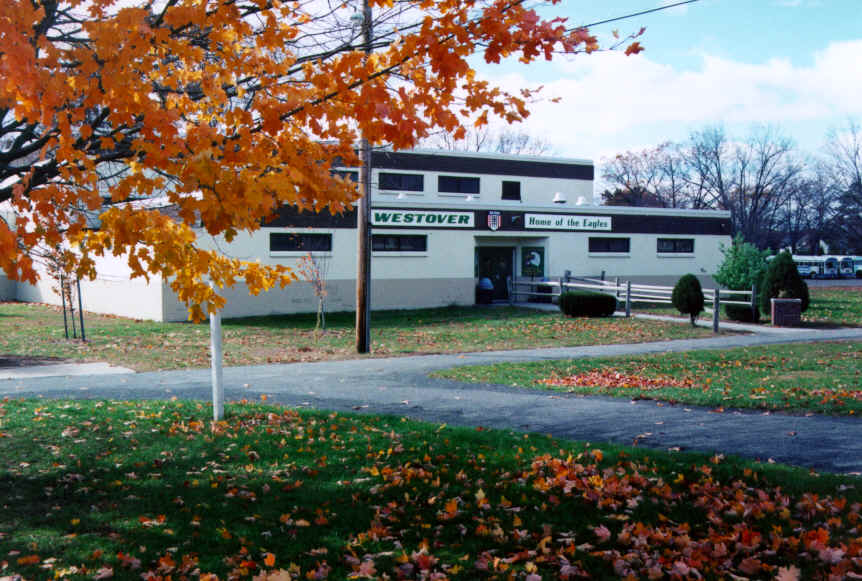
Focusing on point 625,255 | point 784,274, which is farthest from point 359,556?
point 625,255

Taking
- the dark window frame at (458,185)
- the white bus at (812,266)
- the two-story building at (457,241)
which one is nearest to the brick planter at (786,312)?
the two-story building at (457,241)

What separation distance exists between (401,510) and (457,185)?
3298cm

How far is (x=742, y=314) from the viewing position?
2480 cm

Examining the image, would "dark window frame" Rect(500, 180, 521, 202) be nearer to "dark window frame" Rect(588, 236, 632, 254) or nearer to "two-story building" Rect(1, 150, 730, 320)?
"two-story building" Rect(1, 150, 730, 320)

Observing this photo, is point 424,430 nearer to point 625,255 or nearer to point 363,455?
point 363,455

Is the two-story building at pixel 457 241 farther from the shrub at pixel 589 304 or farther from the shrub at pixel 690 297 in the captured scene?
the shrub at pixel 690 297

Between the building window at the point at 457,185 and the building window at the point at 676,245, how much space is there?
378 inches

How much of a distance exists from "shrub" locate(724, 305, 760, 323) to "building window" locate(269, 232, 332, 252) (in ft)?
48.3

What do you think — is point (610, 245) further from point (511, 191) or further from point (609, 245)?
point (511, 191)

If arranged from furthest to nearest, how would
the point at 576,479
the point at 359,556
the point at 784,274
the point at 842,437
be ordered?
the point at 784,274 → the point at 842,437 → the point at 576,479 → the point at 359,556

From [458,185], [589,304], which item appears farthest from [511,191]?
[589,304]

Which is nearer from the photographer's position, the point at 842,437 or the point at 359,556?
the point at 359,556

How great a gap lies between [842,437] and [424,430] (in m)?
4.38

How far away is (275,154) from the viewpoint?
20.3 ft
